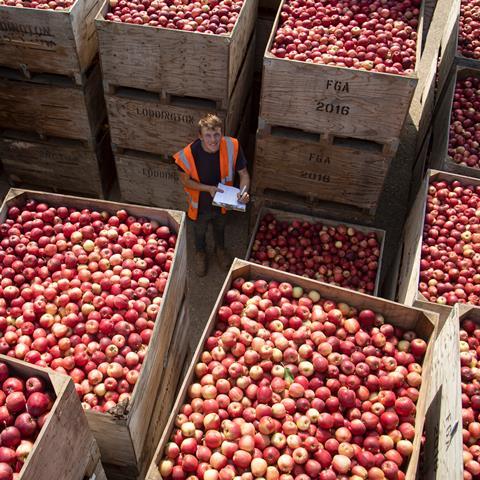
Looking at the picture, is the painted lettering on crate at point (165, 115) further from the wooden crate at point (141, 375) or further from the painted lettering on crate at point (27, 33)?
the wooden crate at point (141, 375)

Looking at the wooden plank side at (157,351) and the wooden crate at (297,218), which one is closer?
the wooden plank side at (157,351)

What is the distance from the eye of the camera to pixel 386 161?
4531 mm

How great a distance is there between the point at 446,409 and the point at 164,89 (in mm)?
3531

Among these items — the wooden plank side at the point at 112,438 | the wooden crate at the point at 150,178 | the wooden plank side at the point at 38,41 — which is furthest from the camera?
the wooden crate at the point at 150,178

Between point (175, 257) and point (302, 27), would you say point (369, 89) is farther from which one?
point (175, 257)

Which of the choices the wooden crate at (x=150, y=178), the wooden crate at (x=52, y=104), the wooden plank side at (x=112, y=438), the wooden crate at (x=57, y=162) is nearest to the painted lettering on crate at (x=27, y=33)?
the wooden crate at (x=52, y=104)

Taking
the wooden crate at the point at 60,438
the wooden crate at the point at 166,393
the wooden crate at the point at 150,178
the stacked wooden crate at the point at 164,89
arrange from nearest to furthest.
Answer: the wooden crate at the point at 60,438
the wooden crate at the point at 166,393
the stacked wooden crate at the point at 164,89
the wooden crate at the point at 150,178

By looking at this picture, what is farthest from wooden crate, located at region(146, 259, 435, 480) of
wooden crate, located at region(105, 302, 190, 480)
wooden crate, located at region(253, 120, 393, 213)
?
wooden crate, located at region(253, 120, 393, 213)

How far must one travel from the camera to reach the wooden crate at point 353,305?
2756 mm

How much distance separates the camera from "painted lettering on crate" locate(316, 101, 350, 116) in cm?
422

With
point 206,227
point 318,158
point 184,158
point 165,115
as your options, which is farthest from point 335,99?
point 206,227

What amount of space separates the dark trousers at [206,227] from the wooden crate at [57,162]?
141 centimetres

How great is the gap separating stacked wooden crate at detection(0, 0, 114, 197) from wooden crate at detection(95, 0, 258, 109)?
36 centimetres

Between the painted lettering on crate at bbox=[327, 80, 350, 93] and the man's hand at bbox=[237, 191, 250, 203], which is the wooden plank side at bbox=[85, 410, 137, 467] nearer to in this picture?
the man's hand at bbox=[237, 191, 250, 203]
